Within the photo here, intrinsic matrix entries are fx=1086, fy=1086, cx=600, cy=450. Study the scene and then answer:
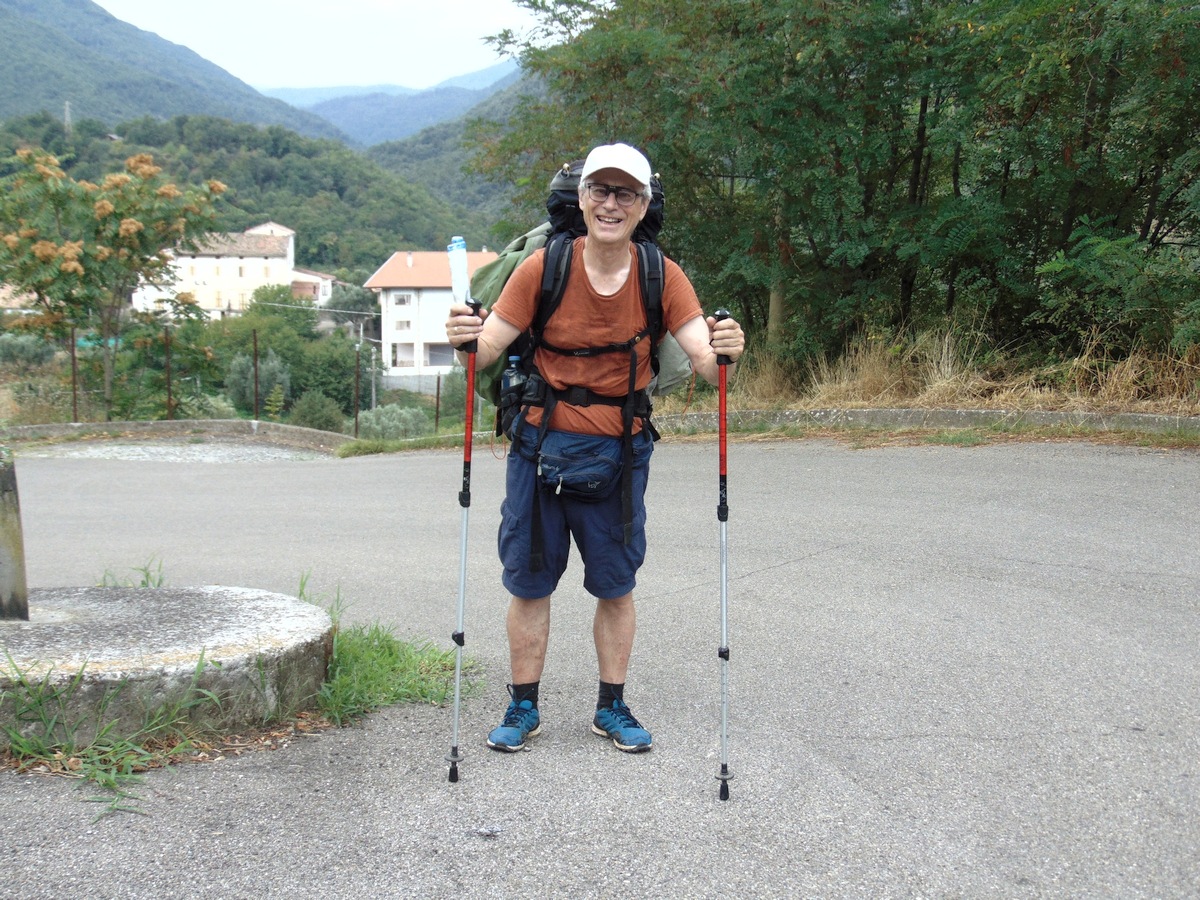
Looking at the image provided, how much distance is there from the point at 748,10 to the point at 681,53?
0.85 m

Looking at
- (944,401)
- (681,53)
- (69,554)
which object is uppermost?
(681,53)

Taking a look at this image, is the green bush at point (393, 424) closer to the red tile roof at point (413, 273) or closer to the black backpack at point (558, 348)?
the black backpack at point (558, 348)

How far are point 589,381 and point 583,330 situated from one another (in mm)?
174

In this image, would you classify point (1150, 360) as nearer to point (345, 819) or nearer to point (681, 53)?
point (681, 53)

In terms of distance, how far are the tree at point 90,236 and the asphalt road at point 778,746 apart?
13.4m

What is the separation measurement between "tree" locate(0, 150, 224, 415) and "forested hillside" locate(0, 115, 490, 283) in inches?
3234

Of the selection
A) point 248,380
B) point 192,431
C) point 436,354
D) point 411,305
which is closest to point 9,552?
point 192,431

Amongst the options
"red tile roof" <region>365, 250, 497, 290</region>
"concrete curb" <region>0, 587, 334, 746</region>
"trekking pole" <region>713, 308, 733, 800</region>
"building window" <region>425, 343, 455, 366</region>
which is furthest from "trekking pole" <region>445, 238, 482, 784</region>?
"building window" <region>425, 343, 455, 366</region>

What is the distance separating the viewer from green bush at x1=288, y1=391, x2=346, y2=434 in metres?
40.3

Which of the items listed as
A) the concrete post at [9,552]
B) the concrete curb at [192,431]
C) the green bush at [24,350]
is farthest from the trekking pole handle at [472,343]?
the green bush at [24,350]

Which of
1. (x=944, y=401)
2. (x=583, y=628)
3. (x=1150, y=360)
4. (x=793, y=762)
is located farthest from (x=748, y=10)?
(x=793, y=762)

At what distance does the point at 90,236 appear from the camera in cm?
1997

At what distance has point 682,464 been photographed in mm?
10445

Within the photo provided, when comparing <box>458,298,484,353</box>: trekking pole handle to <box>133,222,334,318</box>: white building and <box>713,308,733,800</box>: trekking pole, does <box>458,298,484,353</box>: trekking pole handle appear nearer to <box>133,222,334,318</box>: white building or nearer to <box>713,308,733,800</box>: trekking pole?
<box>713,308,733,800</box>: trekking pole
